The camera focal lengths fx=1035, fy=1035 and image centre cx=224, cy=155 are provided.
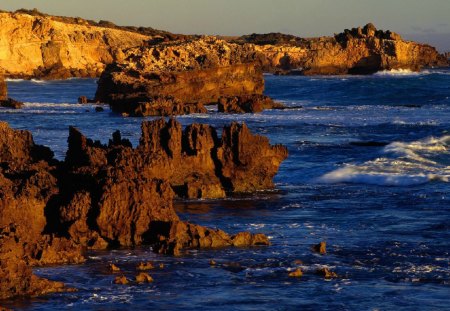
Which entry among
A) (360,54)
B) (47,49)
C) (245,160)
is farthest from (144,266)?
(47,49)

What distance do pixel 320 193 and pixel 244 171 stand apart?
173 centimetres

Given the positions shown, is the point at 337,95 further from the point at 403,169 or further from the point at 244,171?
the point at 244,171

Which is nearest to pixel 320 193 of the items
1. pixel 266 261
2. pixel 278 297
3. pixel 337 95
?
pixel 266 261

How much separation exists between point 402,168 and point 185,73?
27635 millimetres

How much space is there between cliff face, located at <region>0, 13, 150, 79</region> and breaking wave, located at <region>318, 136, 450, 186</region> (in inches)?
3068

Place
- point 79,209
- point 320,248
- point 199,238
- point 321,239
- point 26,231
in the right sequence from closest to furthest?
point 26,231 < point 320,248 < point 199,238 < point 79,209 < point 321,239

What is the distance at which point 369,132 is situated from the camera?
130 ft

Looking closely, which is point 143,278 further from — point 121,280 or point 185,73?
point 185,73

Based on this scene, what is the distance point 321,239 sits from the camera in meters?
16.3

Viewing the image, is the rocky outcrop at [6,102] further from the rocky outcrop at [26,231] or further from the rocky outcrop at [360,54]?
the rocky outcrop at [360,54]

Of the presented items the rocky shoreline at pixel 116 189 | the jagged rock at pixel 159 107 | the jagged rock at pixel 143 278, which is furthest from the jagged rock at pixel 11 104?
the jagged rock at pixel 143 278

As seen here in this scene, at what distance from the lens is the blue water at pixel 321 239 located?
12414mm

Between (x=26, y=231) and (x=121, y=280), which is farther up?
(x=26, y=231)

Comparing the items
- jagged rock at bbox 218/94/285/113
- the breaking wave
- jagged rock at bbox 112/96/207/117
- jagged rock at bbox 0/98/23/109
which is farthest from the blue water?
jagged rock at bbox 0/98/23/109
